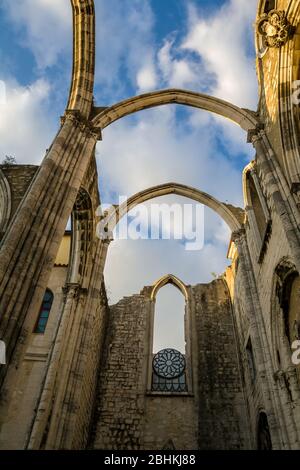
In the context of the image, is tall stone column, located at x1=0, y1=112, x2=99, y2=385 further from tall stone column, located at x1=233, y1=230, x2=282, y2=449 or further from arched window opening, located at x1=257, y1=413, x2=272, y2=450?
arched window opening, located at x1=257, y1=413, x2=272, y2=450

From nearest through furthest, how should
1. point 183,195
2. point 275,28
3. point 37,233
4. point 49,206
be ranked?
point 37,233
point 49,206
point 275,28
point 183,195

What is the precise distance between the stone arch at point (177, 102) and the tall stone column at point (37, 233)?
150 centimetres

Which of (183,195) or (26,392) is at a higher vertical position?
(183,195)

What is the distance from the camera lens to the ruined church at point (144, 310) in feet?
18.0

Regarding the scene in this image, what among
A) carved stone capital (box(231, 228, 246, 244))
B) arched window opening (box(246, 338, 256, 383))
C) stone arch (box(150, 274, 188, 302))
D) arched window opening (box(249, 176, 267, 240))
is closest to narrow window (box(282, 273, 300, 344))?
arched window opening (box(249, 176, 267, 240))

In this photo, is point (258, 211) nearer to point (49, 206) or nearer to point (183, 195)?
point (183, 195)

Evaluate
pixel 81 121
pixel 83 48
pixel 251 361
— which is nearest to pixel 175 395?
pixel 251 361

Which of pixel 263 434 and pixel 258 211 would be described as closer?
pixel 263 434

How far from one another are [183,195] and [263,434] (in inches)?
305

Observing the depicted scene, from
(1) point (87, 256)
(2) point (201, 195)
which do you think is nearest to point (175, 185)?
(2) point (201, 195)

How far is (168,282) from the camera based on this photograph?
47.6 ft

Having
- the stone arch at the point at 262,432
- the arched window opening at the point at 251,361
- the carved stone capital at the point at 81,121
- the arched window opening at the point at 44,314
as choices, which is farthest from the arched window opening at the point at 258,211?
the arched window opening at the point at 44,314

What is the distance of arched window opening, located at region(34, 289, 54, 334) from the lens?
973 centimetres

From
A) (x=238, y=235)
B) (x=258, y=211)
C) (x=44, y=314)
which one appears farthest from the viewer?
(x=238, y=235)
